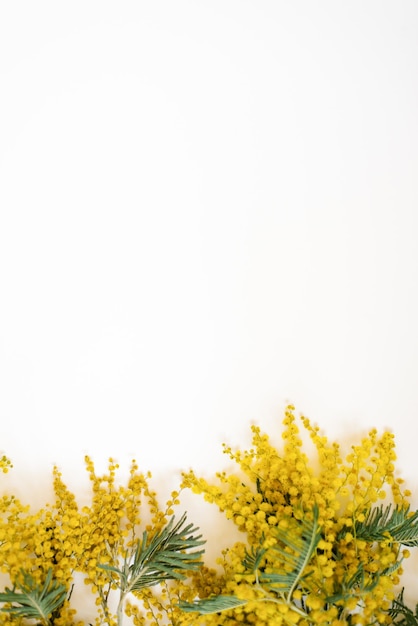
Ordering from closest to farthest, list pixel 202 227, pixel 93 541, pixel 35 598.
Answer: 1. pixel 35 598
2. pixel 93 541
3. pixel 202 227

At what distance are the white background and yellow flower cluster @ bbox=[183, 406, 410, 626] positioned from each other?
0.61ft

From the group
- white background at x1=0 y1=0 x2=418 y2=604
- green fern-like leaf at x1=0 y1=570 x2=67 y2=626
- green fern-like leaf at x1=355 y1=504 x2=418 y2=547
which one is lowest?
green fern-like leaf at x1=0 y1=570 x2=67 y2=626

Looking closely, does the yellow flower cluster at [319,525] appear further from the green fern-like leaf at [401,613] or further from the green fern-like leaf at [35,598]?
the green fern-like leaf at [35,598]

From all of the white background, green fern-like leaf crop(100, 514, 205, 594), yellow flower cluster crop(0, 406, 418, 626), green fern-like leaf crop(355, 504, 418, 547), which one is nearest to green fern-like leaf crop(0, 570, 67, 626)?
yellow flower cluster crop(0, 406, 418, 626)

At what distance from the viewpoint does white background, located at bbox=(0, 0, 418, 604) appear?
183cm

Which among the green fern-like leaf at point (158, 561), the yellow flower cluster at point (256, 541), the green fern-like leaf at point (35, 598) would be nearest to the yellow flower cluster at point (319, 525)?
the yellow flower cluster at point (256, 541)

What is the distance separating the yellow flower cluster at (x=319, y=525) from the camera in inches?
52.6

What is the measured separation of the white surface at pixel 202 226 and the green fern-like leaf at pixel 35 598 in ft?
1.40

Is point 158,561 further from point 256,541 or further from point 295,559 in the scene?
point 295,559

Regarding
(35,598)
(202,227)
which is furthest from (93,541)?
(202,227)

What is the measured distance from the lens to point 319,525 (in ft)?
4.59

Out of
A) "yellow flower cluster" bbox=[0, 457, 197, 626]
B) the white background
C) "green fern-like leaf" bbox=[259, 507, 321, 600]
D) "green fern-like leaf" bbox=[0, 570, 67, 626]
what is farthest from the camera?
the white background

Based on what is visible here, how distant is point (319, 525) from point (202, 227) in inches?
48.4

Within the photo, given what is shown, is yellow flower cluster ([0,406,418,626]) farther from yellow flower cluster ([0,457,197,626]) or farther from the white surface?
the white surface
